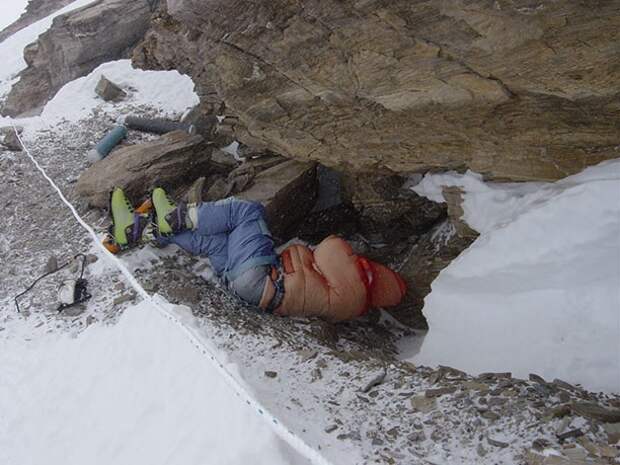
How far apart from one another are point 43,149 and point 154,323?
18.1ft

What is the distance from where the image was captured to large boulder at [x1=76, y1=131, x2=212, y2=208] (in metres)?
7.95

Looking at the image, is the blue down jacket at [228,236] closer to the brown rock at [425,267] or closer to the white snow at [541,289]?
the brown rock at [425,267]

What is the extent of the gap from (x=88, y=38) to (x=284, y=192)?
7297mm

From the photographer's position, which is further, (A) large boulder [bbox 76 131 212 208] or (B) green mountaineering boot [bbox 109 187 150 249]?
(A) large boulder [bbox 76 131 212 208]

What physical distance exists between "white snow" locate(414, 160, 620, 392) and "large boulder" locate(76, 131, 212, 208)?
14.3 feet

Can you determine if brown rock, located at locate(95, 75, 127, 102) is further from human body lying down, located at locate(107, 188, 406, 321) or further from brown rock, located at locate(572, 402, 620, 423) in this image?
brown rock, located at locate(572, 402, 620, 423)

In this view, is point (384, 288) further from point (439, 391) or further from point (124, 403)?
point (124, 403)

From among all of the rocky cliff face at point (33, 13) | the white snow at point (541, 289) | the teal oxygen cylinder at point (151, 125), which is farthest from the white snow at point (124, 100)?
the rocky cliff face at point (33, 13)

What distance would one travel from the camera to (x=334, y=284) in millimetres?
6719

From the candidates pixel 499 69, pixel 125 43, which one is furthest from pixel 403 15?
pixel 125 43

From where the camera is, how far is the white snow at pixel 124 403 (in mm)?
4062

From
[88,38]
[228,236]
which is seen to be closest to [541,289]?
[228,236]

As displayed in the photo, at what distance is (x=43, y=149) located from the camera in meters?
9.57

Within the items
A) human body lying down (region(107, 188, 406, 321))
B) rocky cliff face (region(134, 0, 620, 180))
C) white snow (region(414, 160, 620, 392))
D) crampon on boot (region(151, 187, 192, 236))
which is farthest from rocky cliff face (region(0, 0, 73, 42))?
white snow (region(414, 160, 620, 392))
